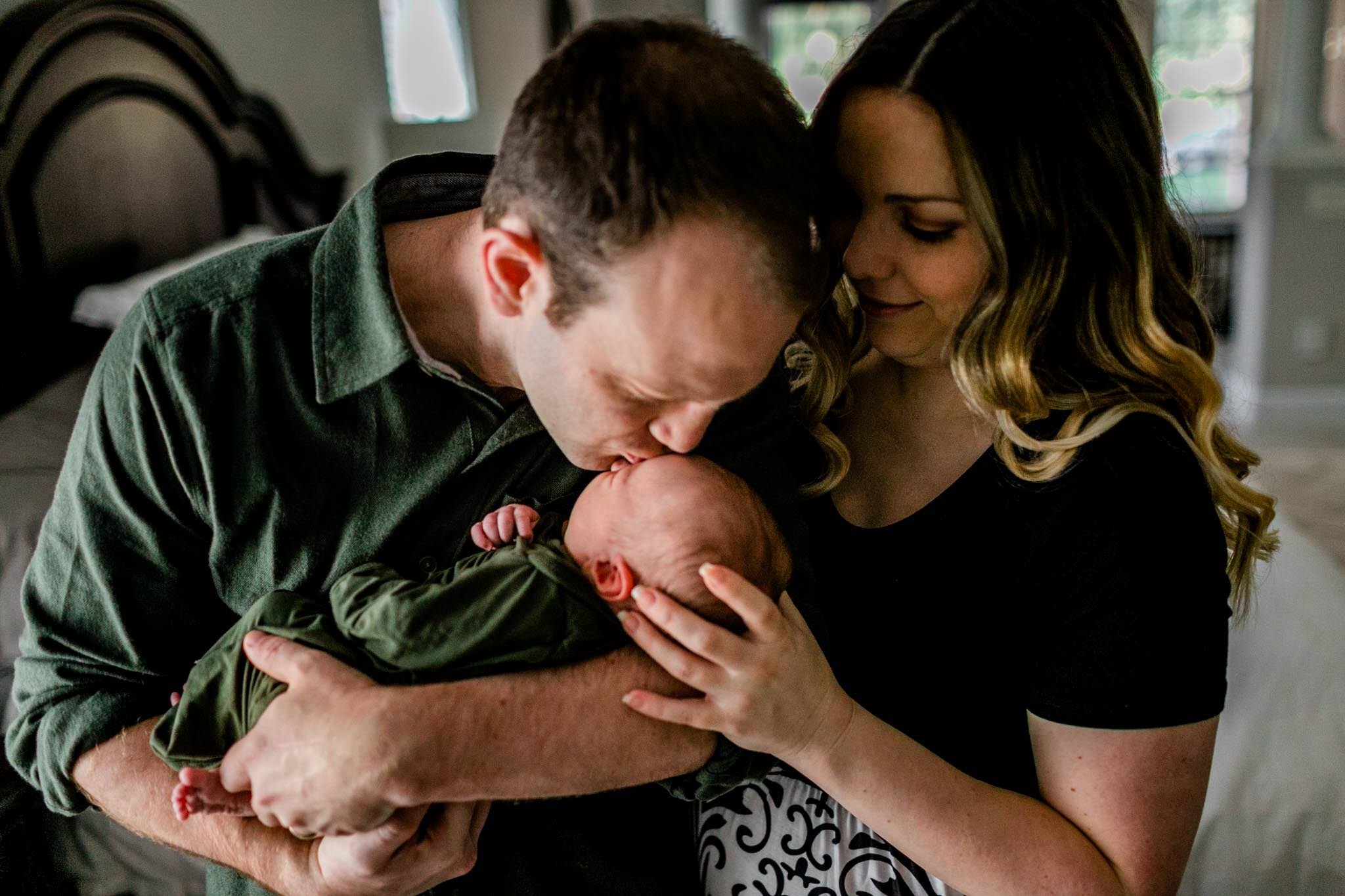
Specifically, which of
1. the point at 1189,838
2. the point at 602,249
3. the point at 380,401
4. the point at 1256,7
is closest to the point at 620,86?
the point at 602,249

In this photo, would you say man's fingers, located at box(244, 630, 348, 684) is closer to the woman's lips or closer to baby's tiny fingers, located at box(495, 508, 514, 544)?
baby's tiny fingers, located at box(495, 508, 514, 544)

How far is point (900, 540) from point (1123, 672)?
0.29 m

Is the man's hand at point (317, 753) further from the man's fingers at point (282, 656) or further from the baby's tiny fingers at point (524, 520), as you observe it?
the baby's tiny fingers at point (524, 520)

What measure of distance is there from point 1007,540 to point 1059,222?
35cm

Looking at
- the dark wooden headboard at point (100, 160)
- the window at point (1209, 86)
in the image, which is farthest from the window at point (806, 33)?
the dark wooden headboard at point (100, 160)

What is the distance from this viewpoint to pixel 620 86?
851 millimetres

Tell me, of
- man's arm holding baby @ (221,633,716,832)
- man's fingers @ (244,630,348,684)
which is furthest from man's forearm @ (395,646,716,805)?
man's fingers @ (244,630,348,684)

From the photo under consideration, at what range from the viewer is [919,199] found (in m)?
1.10

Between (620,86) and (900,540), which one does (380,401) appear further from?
(900,540)

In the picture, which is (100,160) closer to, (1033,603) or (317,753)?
(317,753)

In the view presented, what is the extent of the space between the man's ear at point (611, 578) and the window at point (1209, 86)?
566 cm

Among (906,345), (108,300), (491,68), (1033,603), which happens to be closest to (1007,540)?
(1033,603)

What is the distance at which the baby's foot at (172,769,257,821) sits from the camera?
933 millimetres

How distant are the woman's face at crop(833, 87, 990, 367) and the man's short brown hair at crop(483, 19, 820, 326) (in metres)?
0.22
